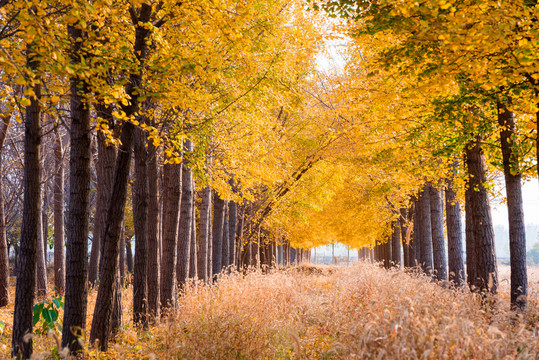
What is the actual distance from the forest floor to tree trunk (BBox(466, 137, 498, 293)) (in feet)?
4.03

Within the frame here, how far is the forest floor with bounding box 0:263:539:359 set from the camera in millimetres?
3982

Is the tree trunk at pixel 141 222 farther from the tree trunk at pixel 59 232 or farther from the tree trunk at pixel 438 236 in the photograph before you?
the tree trunk at pixel 438 236

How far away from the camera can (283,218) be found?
2203cm

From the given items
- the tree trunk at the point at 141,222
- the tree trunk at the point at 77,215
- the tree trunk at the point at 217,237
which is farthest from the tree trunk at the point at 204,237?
the tree trunk at the point at 77,215

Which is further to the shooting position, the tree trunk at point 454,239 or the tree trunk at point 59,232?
the tree trunk at point 59,232

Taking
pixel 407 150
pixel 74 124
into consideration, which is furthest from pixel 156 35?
pixel 407 150

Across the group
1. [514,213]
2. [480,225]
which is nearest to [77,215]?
[514,213]

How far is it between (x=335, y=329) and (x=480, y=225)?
421 cm

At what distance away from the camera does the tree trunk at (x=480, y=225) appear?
29.3 ft

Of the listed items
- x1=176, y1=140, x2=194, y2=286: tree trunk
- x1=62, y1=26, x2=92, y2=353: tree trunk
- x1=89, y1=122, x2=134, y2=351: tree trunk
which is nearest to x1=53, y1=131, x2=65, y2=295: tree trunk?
x1=176, y1=140, x2=194, y2=286: tree trunk

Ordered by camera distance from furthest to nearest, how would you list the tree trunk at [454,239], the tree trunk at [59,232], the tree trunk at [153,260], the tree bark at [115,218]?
the tree trunk at [59,232] < the tree trunk at [454,239] < the tree trunk at [153,260] < the tree bark at [115,218]

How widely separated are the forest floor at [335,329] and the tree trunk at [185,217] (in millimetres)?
515

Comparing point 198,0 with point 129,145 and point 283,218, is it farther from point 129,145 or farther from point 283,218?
point 283,218

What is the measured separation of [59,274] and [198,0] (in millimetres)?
11893
